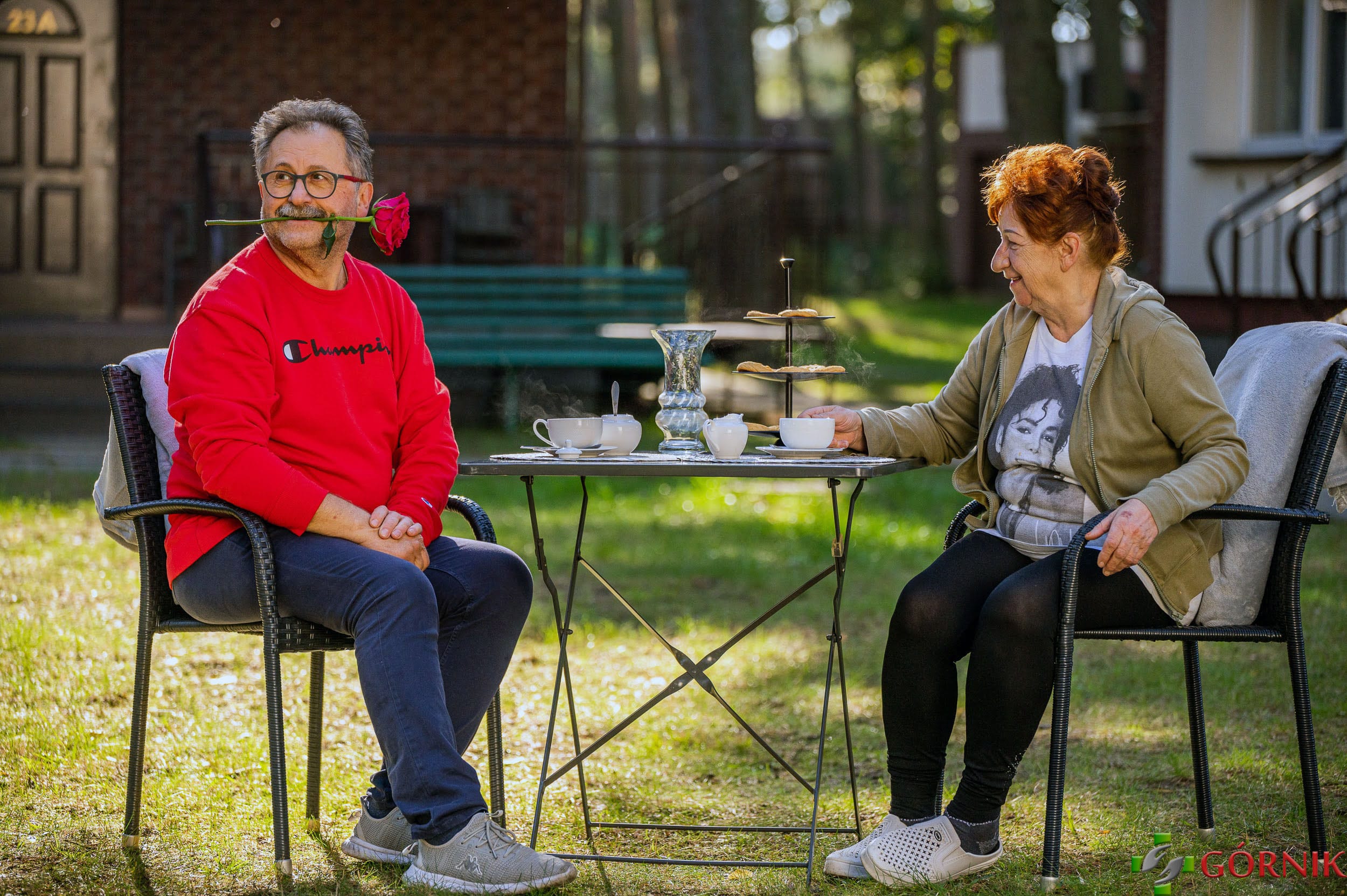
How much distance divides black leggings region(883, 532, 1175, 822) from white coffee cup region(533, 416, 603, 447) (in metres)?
0.77

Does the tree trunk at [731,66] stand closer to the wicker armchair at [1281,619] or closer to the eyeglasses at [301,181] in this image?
the eyeglasses at [301,181]

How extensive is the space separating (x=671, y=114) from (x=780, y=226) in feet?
57.0

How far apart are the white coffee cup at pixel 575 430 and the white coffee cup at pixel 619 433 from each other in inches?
1.2

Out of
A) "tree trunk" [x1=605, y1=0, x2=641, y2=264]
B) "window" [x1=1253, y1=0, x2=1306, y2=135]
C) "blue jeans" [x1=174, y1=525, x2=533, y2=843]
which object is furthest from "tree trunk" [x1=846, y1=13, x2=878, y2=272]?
"blue jeans" [x1=174, y1=525, x2=533, y2=843]

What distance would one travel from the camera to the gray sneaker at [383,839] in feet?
11.0

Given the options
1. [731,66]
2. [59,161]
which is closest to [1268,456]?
[59,161]

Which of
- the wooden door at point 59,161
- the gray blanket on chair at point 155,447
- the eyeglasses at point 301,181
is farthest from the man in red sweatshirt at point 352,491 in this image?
the wooden door at point 59,161

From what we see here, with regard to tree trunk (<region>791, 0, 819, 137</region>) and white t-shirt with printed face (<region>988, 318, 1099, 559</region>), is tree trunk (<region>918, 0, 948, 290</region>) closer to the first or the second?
tree trunk (<region>791, 0, 819, 137</region>)

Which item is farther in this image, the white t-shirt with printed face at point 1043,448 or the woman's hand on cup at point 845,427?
the woman's hand on cup at point 845,427

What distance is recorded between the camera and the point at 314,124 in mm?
3371

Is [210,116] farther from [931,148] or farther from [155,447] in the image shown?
[931,148]

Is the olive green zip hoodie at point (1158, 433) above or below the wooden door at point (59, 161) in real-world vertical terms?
below

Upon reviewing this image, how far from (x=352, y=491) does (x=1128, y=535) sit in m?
1.63

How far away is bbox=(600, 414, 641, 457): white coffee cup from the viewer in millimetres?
3451
